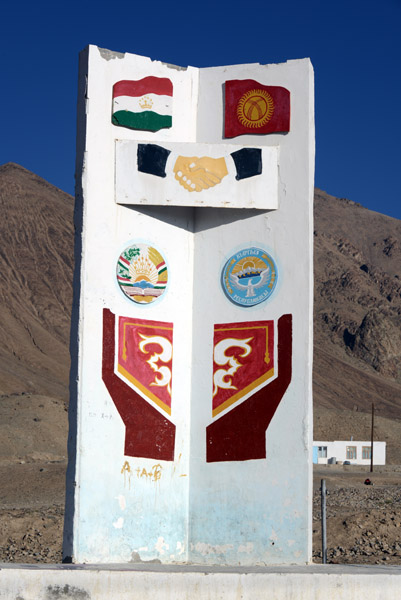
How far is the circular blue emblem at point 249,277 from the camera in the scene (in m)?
11.9

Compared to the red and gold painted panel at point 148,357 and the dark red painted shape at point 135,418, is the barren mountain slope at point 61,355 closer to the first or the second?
the dark red painted shape at point 135,418

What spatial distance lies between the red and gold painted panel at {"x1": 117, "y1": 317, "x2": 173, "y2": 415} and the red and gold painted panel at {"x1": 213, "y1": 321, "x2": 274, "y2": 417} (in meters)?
0.60

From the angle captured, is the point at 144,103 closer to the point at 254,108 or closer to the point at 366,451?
the point at 254,108

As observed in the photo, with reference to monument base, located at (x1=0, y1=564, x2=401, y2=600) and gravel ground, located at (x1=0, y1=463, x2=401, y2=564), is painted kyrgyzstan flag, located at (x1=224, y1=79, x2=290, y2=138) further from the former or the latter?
gravel ground, located at (x1=0, y1=463, x2=401, y2=564)

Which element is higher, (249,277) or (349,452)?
(249,277)

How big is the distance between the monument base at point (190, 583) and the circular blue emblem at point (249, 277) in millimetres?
3368

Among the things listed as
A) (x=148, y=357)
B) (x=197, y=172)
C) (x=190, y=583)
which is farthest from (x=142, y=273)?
(x=190, y=583)

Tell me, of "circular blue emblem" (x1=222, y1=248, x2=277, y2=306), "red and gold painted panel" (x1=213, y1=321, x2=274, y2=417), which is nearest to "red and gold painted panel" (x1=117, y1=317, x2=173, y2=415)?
"red and gold painted panel" (x1=213, y1=321, x2=274, y2=417)

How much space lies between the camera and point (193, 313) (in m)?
12.2

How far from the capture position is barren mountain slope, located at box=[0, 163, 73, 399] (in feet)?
302

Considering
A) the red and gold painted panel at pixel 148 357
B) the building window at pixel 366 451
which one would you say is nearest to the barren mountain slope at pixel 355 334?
the building window at pixel 366 451

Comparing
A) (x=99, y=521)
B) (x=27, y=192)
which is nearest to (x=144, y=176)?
(x=99, y=521)

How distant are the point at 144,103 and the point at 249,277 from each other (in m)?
2.54

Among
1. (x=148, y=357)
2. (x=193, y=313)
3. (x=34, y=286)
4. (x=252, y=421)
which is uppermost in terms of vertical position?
(x=34, y=286)
